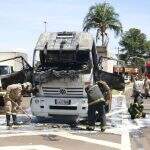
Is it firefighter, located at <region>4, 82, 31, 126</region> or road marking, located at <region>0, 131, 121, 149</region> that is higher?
firefighter, located at <region>4, 82, 31, 126</region>

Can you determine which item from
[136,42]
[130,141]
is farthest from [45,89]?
[136,42]

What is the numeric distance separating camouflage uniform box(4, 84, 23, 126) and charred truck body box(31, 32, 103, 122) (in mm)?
517

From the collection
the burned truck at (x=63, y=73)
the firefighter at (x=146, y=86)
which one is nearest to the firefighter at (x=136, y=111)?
the burned truck at (x=63, y=73)

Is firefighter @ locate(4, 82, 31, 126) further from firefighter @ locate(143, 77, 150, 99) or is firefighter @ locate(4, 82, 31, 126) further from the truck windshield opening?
firefighter @ locate(143, 77, 150, 99)

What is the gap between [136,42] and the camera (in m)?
102

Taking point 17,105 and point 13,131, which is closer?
point 13,131

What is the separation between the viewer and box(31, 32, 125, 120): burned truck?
16.3m

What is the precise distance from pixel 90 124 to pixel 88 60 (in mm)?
2404

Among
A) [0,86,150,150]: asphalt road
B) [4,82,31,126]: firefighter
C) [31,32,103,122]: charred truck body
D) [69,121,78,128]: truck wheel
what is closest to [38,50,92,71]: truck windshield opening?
[31,32,103,122]: charred truck body

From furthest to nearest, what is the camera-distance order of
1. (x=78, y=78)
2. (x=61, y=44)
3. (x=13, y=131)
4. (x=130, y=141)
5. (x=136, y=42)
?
(x=136, y=42)
(x=61, y=44)
(x=78, y=78)
(x=13, y=131)
(x=130, y=141)

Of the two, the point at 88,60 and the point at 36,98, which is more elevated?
the point at 88,60

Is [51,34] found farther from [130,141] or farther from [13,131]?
[130,141]

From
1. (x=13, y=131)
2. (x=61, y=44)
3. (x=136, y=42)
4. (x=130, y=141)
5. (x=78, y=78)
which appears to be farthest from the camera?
(x=136, y=42)

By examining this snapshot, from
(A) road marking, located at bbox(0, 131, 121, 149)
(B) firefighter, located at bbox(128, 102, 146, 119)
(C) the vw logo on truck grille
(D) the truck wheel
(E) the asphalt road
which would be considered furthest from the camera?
(B) firefighter, located at bbox(128, 102, 146, 119)
